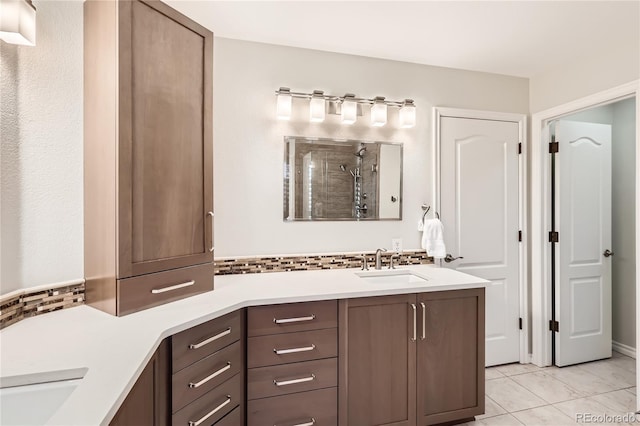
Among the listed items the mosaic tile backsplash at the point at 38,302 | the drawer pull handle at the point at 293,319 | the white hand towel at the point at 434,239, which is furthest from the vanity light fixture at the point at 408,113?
the mosaic tile backsplash at the point at 38,302

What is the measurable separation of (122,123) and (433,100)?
2.25m

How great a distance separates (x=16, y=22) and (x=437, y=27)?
6.96ft

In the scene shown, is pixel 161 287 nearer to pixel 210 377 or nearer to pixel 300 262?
pixel 210 377

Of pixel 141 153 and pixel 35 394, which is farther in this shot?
pixel 141 153

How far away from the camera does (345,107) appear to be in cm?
238

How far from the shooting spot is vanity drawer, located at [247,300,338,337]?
67.1 inches

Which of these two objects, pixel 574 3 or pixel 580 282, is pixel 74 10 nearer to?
pixel 574 3

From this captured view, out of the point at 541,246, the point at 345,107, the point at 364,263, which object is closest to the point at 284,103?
the point at 345,107

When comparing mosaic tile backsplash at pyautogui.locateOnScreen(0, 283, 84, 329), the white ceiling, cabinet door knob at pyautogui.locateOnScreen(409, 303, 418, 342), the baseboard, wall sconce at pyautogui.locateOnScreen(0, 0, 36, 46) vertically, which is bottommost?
the baseboard

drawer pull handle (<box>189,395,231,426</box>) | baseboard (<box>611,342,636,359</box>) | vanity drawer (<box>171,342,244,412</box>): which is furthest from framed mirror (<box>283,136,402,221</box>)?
baseboard (<box>611,342,636,359</box>)

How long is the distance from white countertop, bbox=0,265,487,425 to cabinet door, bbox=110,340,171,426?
7cm

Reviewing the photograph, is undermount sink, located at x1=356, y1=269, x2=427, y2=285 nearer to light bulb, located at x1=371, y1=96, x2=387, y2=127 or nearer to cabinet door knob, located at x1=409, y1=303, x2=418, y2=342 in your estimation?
cabinet door knob, located at x1=409, y1=303, x2=418, y2=342

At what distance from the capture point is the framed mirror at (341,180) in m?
2.39

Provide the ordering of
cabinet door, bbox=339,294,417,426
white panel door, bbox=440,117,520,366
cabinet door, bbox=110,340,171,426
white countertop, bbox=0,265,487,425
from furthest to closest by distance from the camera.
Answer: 1. white panel door, bbox=440,117,520,366
2. cabinet door, bbox=339,294,417,426
3. cabinet door, bbox=110,340,171,426
4. white countertop, bbox=0,265,487,425
